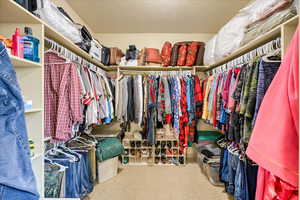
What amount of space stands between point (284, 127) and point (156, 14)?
237 cm

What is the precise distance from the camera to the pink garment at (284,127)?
61 centimetres

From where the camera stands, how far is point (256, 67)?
4.35 feet

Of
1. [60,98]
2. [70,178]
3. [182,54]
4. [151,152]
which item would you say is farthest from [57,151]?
[182,54]

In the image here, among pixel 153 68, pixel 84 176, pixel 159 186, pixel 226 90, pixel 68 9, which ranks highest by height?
pixel 68 9

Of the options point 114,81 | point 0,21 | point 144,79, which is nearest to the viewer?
point 0,21

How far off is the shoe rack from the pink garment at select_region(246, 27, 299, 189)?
7.43 feet

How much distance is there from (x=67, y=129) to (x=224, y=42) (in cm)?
192

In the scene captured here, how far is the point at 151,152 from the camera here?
2.93 metres

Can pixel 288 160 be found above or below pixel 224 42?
below

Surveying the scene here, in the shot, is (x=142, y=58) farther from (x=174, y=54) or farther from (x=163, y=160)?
(x=163, y=160)

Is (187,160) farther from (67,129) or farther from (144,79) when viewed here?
(67,129)

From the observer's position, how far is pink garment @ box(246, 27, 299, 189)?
1.99 ft

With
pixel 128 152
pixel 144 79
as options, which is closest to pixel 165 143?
pixel 128 152

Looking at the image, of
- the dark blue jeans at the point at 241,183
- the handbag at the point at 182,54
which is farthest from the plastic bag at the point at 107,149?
the handbag at the point at 182,54
